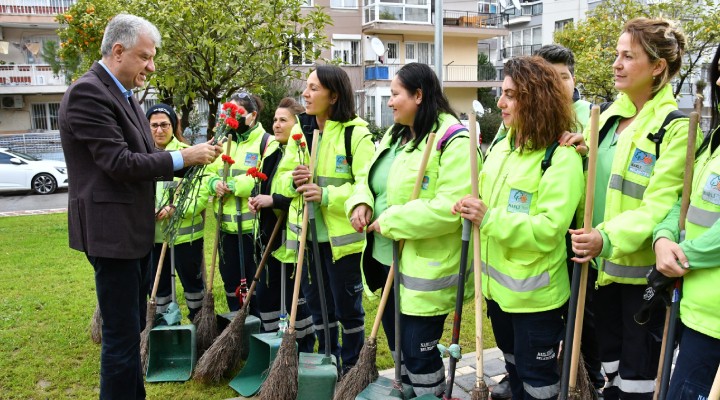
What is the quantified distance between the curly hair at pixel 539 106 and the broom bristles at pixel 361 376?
146cm

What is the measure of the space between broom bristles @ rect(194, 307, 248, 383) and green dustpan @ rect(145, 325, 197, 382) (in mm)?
178

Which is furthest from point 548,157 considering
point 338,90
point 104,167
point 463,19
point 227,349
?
point 463,19

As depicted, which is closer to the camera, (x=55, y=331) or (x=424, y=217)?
(x=424, y=217)

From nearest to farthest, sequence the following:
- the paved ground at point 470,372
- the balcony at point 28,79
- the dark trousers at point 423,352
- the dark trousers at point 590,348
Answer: the dark trousers at point 423,352, the dark trousers at point 590,348, the paved ground at point 470,372, the balcony at point 28,79

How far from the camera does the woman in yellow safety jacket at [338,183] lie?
4.07 metres

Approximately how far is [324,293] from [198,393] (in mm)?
1161

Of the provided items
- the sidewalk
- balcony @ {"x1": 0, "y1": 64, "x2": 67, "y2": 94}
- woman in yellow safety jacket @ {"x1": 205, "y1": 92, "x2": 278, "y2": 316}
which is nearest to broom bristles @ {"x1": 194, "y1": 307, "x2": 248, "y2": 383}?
woman in yellow safety jacket @ {"x1": 205, "y1": 92, "x2": 278, "y2": 316}

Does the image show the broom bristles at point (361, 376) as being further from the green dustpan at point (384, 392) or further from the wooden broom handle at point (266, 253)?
the wooden broom handle at point (266, 253)

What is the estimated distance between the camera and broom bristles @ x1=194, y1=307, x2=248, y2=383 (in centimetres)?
439

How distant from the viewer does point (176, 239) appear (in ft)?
16.2

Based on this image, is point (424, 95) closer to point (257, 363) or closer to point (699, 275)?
point (699, 275)

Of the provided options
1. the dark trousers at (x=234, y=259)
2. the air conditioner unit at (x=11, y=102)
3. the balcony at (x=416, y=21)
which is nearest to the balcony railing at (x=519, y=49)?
the balcony at (x=416, y=21)

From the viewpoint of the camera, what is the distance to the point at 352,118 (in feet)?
13.7

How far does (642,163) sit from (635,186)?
0.36 ft
